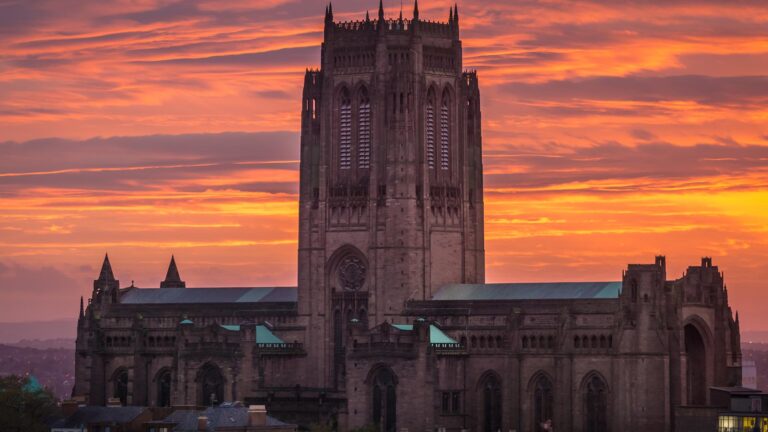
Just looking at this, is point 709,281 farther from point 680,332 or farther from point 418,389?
point 418,389

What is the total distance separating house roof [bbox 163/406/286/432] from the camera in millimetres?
183750

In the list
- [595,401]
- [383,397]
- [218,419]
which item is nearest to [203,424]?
[218,419]

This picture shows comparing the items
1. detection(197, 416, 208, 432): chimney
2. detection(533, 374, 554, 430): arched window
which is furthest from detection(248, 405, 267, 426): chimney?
detection(533, 374, 554, 430): arched window

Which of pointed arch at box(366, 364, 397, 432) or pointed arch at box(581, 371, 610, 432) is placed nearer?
pointed arch at box(581, 371, 610, 432)

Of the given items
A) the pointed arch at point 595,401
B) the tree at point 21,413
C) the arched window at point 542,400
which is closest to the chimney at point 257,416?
the tree at point 21,413

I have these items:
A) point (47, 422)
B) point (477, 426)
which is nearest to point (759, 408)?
point (477, 426)

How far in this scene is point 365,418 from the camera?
645 ft

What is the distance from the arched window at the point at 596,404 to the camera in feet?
630

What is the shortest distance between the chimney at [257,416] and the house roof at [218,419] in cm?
43

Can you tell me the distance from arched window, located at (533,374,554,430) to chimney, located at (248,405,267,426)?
24649 millimetres

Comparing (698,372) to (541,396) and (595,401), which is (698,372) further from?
(541,396)

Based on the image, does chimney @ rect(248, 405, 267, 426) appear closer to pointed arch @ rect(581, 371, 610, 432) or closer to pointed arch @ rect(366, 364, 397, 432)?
pointed arch @ rect(366, 364, 397, 432)

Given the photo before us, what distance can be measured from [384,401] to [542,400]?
13.7m

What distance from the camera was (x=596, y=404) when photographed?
633 feet
